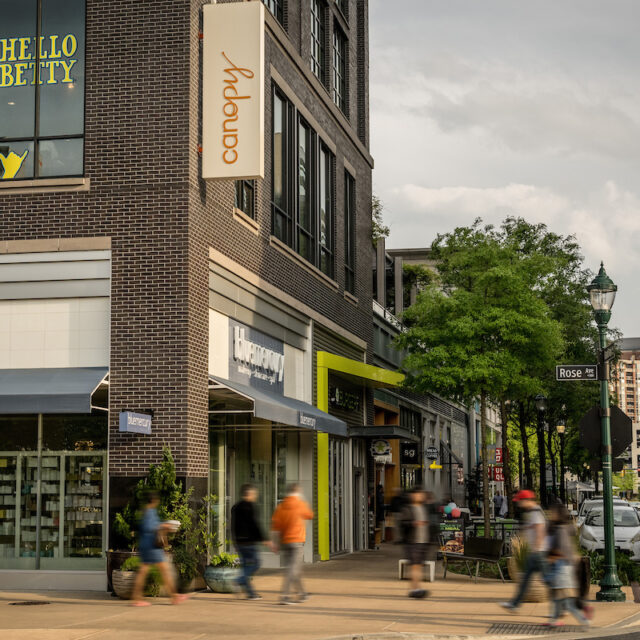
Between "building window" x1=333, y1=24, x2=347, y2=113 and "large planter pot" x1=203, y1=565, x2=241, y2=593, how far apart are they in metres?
17.4

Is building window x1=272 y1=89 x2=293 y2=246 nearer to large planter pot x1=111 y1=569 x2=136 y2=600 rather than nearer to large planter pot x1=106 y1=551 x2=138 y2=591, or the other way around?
large planter pot x1=106 y1=551 x2=138 y2=591

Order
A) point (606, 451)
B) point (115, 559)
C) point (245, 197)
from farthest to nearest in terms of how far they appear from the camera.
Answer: point (245, 197) → point (606, 451) → point (115, 559)

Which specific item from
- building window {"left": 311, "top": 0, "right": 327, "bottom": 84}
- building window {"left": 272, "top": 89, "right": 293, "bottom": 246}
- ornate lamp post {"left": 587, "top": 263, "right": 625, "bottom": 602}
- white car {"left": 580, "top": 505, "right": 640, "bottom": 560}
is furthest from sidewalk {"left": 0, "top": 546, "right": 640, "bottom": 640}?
building window {"left": 311, "top": 0, "right": 327, "bottom": 84}

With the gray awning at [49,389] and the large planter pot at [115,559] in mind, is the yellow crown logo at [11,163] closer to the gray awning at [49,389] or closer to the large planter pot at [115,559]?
the gray awning at [49,389]

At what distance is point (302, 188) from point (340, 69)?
680 cm

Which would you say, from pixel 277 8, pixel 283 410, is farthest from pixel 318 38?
pixel 283 410

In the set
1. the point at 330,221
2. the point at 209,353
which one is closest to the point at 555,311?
the point at 330,221

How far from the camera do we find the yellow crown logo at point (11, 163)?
19391mm

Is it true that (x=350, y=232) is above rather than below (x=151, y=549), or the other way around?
above

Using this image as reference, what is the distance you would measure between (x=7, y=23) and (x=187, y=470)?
9.05 m

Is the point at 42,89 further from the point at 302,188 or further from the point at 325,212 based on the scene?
the point at 325,212

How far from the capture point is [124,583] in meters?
16.7

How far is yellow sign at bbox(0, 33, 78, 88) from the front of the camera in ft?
63.3

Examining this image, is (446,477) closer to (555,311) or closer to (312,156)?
(555,311)
